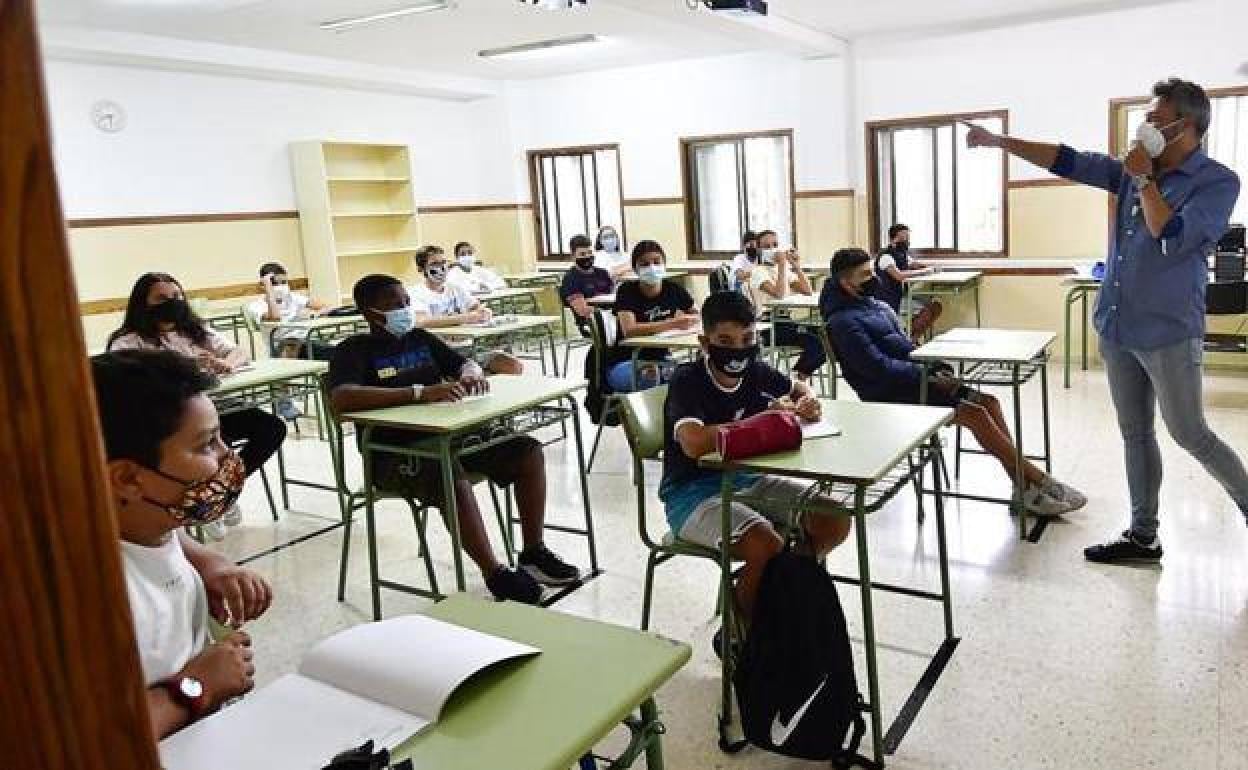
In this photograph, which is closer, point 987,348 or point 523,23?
point 987,348

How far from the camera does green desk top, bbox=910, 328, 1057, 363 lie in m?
3.44

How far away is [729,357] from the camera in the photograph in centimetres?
253

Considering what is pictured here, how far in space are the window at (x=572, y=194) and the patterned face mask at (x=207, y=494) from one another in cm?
798

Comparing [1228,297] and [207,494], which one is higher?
[207,494]

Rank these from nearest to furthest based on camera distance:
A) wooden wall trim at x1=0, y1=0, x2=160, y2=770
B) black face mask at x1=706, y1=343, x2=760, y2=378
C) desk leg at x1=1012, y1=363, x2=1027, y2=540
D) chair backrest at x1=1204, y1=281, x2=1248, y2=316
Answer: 1. wooden wall trim at x1=0, y1=0, x2=160, y2=770
2. black face mask at x1=706, y1=343, x2=760, y2=378
3. desk leg at x1=1012, y1=363, x2=1027, y2=540
4. chair backrest at x1=1204, y1=281, x2=1248, y2=316

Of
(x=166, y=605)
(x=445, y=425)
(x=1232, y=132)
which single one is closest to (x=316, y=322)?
(x=445, y=425)

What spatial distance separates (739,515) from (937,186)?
20.0 feet

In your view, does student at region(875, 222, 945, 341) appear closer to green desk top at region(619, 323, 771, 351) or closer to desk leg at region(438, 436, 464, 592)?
green desk top at region(619, 323, 771, 351)

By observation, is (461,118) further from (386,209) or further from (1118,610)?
(1118,610)

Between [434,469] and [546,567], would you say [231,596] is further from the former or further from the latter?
[546,567]

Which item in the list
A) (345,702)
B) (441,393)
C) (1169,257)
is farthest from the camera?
(441,393)

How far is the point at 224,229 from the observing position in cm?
757

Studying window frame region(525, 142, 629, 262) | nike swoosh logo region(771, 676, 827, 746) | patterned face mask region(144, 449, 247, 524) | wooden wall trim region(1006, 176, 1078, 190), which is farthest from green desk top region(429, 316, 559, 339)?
window frame region(525, 142, 629, 262)

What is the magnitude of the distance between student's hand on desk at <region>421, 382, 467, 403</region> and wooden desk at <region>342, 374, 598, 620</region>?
0.12 feet
